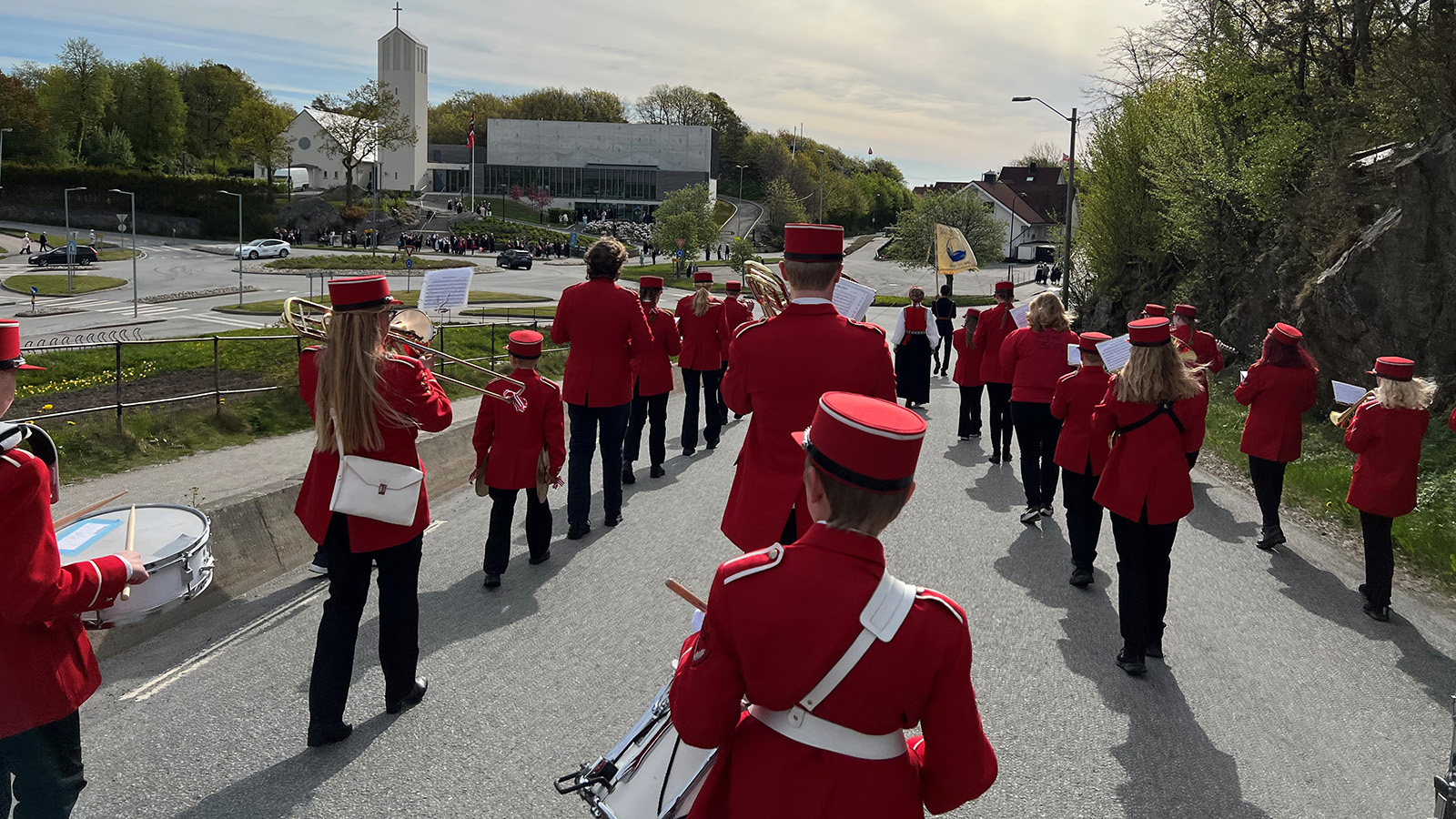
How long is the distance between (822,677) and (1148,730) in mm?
3672

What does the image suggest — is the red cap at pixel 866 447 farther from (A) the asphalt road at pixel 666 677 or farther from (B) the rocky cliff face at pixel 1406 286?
(B) the rocky cliff face at pixel 1406 286

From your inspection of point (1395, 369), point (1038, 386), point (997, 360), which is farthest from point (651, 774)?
point (997, 360)

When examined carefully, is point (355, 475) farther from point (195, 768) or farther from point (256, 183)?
point (256, 183)

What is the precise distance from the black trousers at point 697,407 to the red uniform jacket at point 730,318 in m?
0.44

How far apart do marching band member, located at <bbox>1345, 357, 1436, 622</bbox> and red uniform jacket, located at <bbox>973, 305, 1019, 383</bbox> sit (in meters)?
4.66

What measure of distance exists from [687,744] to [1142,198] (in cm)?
3050

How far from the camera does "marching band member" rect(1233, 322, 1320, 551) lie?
876 centimetres

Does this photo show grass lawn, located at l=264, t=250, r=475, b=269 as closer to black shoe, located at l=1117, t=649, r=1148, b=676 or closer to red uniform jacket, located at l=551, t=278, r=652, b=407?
red uniform jacket, located at l=551, t=278, r=652, b=407

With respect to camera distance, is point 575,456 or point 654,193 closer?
point 575,456

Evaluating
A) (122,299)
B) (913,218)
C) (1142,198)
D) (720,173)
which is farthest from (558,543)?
(720,173)

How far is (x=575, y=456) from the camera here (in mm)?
8414

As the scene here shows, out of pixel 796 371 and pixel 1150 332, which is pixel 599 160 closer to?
pixel 1150 332

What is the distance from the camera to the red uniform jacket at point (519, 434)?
721 centimetres

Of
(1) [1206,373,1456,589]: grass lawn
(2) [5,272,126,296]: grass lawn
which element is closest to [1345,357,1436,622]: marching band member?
(1) [1206,373,1456,589]: grass lawn
